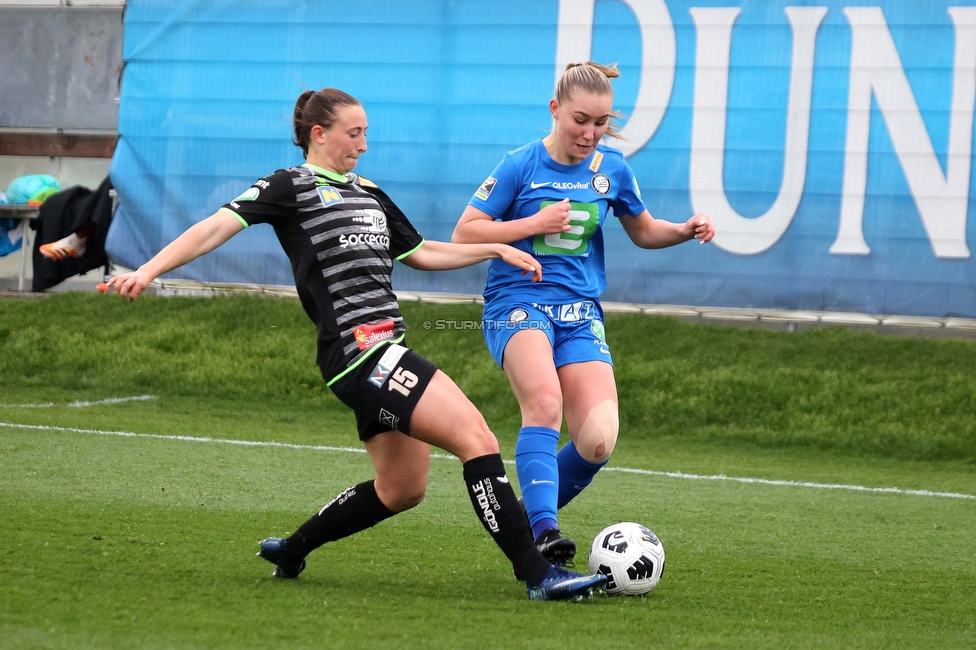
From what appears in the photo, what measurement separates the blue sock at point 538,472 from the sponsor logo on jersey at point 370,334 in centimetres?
77

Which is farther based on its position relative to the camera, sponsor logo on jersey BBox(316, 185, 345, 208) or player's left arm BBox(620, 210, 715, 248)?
player's left arm BBox(620, 210, 715, 248)

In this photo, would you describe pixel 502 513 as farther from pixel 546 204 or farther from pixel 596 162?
pixel 596 162

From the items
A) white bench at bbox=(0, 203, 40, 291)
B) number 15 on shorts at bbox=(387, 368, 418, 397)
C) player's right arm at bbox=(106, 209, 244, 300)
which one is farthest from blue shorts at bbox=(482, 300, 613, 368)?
white bench at bbox=(0, 203, 40, 291)

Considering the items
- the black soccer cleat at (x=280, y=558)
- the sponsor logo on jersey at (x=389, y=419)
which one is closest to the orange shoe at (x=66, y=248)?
the black soccer cleat at (x=280, y=558)

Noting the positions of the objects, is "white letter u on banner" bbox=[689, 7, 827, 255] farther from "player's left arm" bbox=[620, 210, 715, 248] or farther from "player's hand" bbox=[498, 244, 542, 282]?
"player's hand" bbox=[498, 244, 542, 282]

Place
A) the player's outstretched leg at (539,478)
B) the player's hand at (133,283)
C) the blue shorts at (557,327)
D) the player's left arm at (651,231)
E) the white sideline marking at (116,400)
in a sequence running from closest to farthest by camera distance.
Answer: the player's hand at (133,283) < the player's outstretched leg at (539,478) < the blue shorts at (557,327) < the player's left arm at (651,231) < the white sideline marking at (116,400)

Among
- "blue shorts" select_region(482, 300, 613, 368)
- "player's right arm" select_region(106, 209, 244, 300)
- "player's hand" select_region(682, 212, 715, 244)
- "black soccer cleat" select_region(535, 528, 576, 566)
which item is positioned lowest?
"black soccer cleat" select_region(535, 528, 576, 566)

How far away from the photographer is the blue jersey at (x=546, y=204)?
414cm

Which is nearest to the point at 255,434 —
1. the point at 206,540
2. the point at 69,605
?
the point at 206,540

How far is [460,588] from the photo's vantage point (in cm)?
354

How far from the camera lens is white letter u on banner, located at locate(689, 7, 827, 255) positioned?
8.94 m

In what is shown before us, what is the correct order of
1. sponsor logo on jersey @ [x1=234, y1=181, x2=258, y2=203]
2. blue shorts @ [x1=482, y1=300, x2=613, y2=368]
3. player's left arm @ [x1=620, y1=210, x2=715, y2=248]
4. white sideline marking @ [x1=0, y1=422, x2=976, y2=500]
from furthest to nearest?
white sideline marking @ [x1=0, y1=422, x2=976, y2=500] → player's left arm @ [x1=620, y1=210, x2=715, y2=248] → blue shorts @ [x1=482, y1=300, x2=613, y2=368] → sponsor logo on jersey @ [x1=234, y1=181, x2=258, y2=203]

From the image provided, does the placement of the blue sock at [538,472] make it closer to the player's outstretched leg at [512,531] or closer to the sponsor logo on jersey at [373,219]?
the player's outstretched leg at [512,531]

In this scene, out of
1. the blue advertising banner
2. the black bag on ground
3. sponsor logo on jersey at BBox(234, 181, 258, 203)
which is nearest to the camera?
sponsor logo on jersey at BBox(234, 181, 258, 203)
